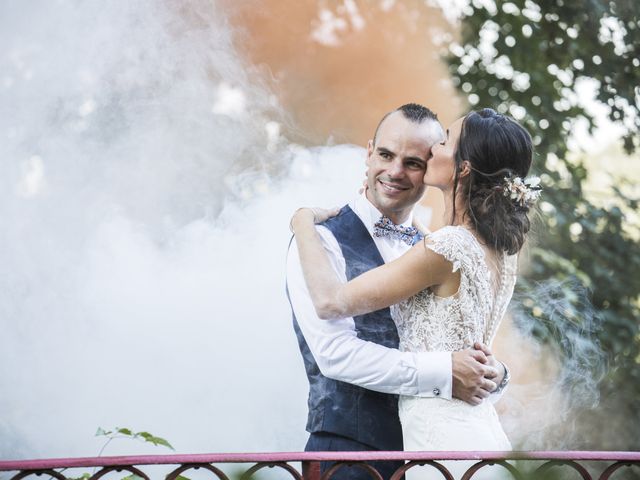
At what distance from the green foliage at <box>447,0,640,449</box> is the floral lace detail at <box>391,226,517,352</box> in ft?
8.33

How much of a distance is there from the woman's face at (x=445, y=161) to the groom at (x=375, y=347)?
0.07 meters

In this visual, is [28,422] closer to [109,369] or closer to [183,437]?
[109,369]

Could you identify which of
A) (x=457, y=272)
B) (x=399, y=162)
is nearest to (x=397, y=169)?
(x=399, y=162)

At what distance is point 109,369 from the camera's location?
275 cm

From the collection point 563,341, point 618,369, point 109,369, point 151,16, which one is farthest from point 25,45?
point 618,369

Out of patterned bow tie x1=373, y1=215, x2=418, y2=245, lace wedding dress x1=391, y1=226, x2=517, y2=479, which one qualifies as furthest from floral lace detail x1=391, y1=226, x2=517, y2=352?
patterned bow tie x1=373, y1=215, x2=418, y2=245

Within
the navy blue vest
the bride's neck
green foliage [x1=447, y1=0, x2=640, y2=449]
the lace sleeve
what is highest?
green foliage [x1=447, y1=0, x2=640, y2=449]

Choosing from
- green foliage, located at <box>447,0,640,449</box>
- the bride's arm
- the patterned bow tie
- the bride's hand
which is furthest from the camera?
green foliage, located at <box>447,0,640,449</box>

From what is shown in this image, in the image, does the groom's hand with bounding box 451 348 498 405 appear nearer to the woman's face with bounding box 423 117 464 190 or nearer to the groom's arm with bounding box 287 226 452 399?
the groom's arm with bounding box 287 226 452 399

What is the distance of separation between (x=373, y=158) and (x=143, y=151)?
0.84 m

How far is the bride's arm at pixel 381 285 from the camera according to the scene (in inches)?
85.3

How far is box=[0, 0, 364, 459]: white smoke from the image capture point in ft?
8.76

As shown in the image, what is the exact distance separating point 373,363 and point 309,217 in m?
0.47

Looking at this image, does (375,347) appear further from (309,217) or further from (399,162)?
(399,162)
